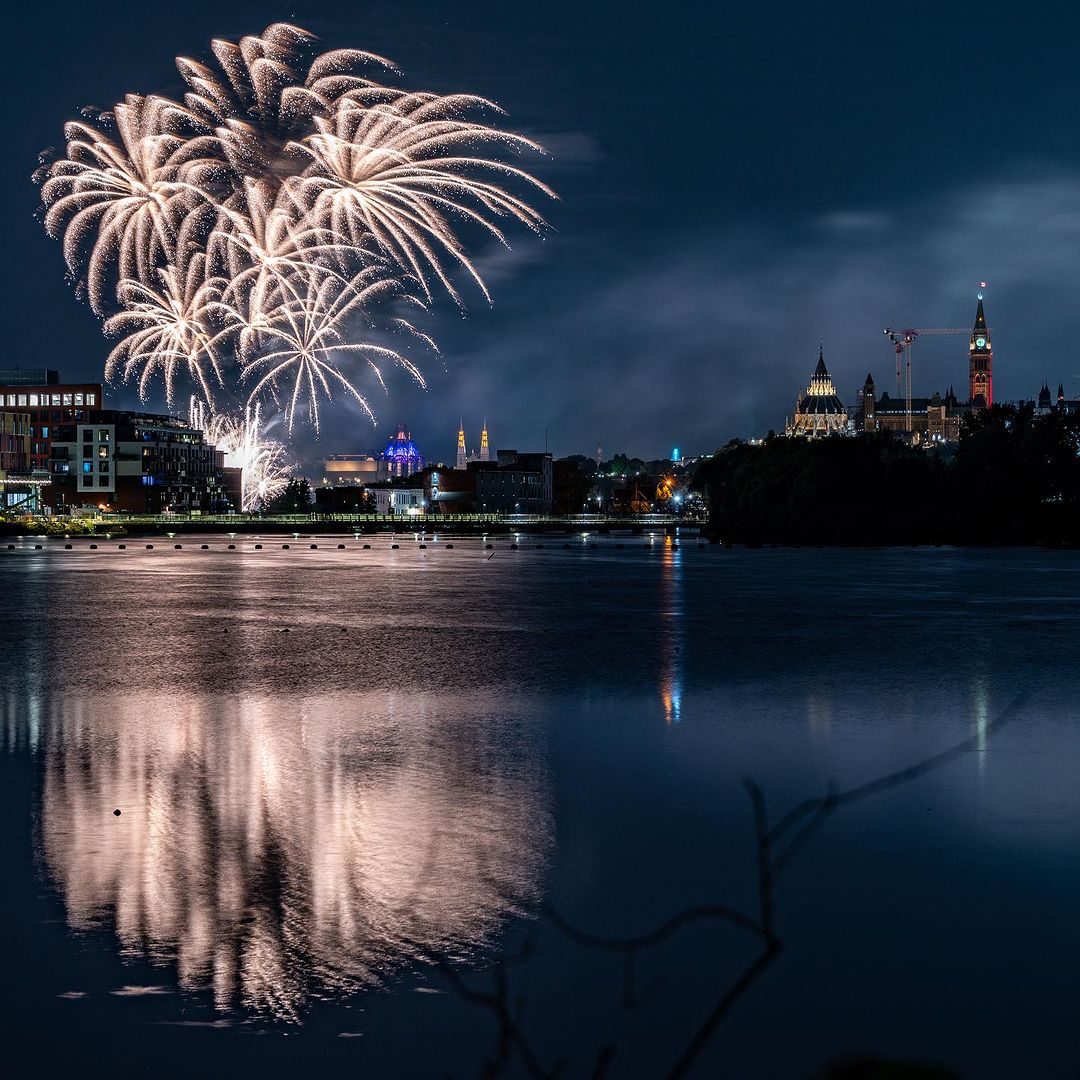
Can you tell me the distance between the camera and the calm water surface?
7.63 meters

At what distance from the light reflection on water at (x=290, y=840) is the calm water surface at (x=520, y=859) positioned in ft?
0.16

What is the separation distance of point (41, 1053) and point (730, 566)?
209ft

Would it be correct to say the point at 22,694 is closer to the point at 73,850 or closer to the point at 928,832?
the point at 73,850

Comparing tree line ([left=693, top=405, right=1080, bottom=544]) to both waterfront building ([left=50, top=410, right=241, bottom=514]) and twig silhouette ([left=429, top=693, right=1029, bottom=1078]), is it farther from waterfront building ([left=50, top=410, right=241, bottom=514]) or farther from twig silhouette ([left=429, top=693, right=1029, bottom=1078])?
waterfront building ([left=50, top=410, right=241, bottom=514])

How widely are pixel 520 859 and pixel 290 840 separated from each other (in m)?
2.19

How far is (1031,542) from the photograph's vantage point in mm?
101812

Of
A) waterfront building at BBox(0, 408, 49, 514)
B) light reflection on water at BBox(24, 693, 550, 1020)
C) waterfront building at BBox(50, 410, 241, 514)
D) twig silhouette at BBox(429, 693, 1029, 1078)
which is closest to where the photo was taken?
twig silhouette at BBox(429, 693, 1029, 1078)

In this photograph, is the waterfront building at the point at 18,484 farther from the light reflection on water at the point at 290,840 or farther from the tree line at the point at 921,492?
the light reflection on water at the point at 290,840

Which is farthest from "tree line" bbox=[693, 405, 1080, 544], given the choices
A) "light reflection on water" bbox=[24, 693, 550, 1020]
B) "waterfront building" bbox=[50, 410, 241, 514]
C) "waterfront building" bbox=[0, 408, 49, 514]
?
"waterfront building" bbox=[50, 410, 241, 514]

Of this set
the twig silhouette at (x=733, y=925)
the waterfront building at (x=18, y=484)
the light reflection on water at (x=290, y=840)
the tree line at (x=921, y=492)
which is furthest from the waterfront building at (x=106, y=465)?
the twig silhouette at (x=733, y=925)

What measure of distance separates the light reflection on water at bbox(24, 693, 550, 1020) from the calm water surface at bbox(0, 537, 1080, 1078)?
0.05 meters

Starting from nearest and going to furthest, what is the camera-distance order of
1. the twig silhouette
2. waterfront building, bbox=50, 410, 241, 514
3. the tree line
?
the twig silhouette → the tree line → waterfront building, bbox=50, 410, 241, 514

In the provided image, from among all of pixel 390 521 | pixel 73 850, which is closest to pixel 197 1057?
→ pixel 73 850

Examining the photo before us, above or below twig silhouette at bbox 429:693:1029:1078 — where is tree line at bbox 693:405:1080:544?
above
